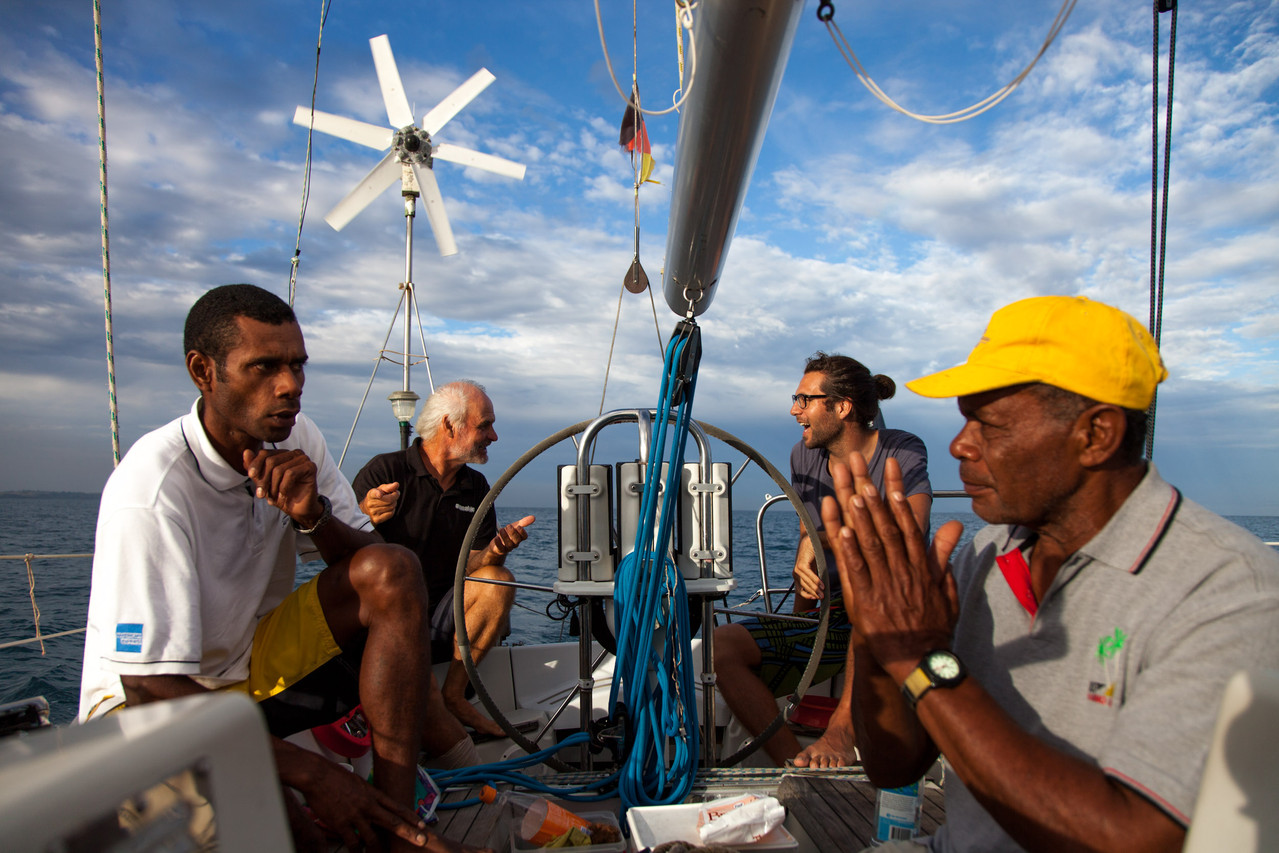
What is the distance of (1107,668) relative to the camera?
1000mm

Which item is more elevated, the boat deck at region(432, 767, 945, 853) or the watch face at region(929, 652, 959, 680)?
the watch face at region(929, 652, 959, 680)

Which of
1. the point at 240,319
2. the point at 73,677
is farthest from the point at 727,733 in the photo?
the point at 73,677

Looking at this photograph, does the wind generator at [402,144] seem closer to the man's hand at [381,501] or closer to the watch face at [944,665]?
the man's hand at [381,501]

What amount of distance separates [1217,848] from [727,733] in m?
2.36

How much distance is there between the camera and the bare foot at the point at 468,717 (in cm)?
281

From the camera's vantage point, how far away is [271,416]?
5.71 ft

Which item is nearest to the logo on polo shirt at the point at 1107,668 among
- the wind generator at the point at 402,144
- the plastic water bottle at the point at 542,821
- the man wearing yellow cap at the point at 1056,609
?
the man wearing yellow cap at the point at 1056,609

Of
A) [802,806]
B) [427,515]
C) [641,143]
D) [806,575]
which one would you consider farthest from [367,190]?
[802,806]

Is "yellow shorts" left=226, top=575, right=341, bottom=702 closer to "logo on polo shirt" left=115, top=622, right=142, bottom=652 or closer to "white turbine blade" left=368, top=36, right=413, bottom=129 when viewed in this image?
A: "logo on polo shirt" left=115, top=622, right=142, bottom=652

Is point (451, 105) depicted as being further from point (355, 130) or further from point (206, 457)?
point (206, 457)

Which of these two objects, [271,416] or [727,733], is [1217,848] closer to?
[271,416]

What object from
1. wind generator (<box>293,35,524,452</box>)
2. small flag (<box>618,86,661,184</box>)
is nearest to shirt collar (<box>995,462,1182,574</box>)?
small flag (<box>618,86,661,184</box>)

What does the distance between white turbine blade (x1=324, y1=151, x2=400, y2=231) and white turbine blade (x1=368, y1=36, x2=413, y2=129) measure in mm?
421

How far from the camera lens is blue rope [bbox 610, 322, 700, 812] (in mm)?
1852
